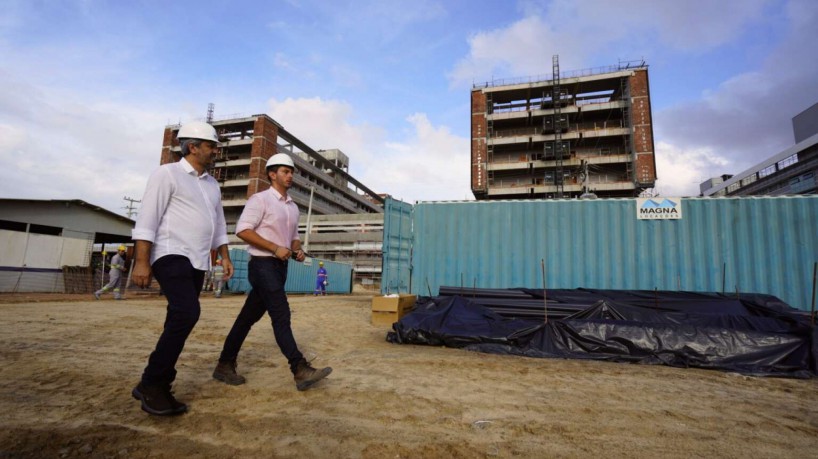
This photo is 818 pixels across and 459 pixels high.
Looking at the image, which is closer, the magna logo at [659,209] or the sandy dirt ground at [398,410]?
the sandy dirt ground at [398,410]

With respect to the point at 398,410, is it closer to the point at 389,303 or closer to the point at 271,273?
the point at 271,273

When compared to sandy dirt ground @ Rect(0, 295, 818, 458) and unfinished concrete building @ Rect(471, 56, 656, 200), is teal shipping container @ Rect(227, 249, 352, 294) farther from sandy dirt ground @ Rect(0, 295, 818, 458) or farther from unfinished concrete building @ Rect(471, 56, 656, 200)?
unfinished concrete building @ Rect(471, 56, 656, 200)

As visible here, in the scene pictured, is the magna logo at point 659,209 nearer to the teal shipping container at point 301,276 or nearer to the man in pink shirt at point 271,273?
the man in pink shirt at point 271,273

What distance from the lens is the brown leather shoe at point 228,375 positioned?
2.77 meters

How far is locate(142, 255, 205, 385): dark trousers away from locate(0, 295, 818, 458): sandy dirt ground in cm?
26

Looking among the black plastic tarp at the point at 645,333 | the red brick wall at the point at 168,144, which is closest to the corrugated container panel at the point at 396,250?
the black plastic tarp at the point at 645,333

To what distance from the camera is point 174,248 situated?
2.18 metres

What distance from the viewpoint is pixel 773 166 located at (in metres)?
48.8

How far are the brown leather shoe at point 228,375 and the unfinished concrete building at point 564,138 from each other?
35.8m

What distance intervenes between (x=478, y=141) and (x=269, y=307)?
37896 mm

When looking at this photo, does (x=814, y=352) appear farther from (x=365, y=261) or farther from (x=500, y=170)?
(x=365, y=261)

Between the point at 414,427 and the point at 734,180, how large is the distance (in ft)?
253

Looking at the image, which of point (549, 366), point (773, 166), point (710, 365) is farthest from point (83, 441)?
point (773, 166)

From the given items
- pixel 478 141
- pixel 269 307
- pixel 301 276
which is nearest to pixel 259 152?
pixel 478 141
